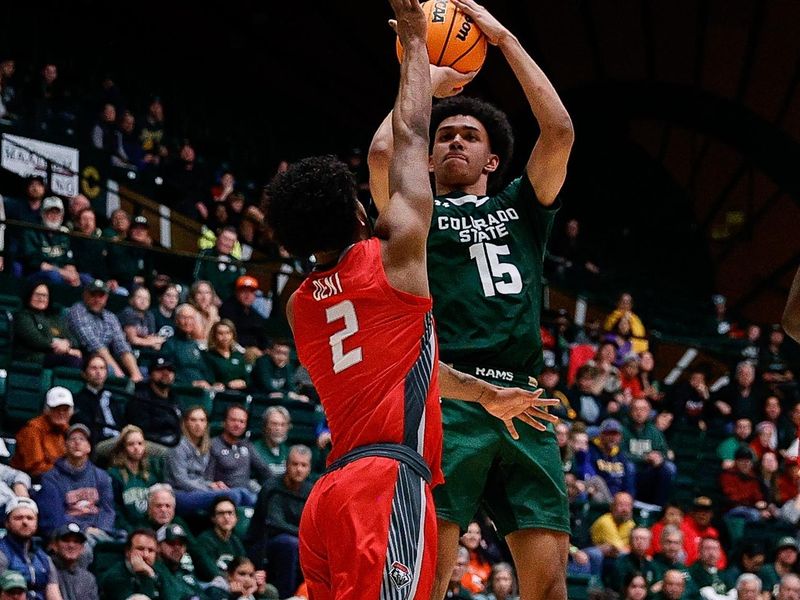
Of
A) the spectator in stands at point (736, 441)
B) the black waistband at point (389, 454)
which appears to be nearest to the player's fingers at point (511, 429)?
the black waistband at point (389, 454)

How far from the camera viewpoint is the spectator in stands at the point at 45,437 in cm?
938

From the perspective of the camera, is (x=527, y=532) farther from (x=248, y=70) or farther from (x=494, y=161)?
(x=248, y=70)

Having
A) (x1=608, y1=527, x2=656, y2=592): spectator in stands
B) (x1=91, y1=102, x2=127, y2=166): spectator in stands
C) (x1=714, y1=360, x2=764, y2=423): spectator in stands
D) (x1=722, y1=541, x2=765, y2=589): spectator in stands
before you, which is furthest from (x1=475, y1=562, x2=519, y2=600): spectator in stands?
(x1=91, y1=102, x2=127, y2=166): spectator in stands

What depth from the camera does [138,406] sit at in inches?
407

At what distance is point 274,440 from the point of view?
11031mm

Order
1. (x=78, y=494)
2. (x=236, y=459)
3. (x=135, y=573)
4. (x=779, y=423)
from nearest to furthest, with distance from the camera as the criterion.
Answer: (x=135, y=573) < (x=78, y=494) < (x=236, y=459) < (x=779, y=423)

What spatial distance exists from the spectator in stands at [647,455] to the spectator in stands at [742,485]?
61cm

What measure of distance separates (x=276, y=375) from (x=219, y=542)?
311cm

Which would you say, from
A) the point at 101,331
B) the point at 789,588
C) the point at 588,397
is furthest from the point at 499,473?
the point at 588,397

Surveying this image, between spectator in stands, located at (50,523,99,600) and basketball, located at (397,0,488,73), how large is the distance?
4618mm

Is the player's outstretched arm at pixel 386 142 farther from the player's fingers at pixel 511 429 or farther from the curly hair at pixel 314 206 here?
the player's fingers at pixel 511 429

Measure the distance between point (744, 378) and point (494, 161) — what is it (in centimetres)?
1151

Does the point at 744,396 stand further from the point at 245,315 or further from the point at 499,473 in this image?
the point at 499,473

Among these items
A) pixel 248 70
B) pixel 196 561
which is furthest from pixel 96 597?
pixel 248 70
